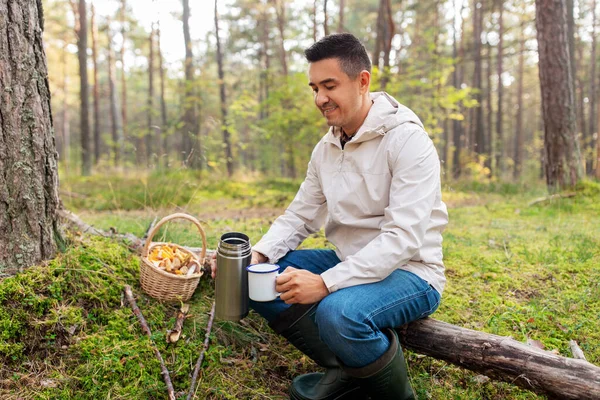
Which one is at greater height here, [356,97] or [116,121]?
[116,121]

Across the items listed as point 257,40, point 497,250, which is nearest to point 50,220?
point 497,250

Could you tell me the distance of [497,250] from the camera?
153 inches

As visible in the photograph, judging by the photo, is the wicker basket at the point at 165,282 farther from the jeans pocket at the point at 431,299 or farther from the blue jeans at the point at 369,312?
the jeans pocket at the point at 431,299

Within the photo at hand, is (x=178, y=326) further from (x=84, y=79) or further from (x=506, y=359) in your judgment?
(x=84, y=79)

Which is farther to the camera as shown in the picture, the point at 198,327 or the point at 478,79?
the point at 478,79

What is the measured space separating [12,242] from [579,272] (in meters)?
3.83

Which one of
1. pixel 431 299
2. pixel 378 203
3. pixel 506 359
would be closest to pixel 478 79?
pixel 378 203

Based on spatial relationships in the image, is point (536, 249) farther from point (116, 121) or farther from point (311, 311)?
point (116, 121)

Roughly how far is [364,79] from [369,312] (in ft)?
4.01

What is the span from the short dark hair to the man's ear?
0.02 meters

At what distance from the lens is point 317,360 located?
2.23 meters

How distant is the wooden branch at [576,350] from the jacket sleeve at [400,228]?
107cm

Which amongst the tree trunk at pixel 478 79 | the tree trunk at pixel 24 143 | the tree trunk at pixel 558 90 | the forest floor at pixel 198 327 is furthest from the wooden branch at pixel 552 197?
the tree trunk at pixel 478 79

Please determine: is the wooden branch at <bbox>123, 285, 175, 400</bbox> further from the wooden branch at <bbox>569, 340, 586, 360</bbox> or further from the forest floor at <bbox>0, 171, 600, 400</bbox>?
the wooden branch at <bbox>569, 340, 586, 360</bbox>
